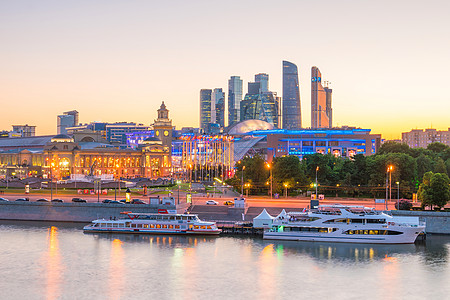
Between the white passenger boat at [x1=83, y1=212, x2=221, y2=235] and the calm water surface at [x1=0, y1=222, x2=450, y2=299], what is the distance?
1904 millimetres

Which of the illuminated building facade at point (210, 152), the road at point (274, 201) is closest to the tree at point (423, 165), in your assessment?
the road at point (274, 201)

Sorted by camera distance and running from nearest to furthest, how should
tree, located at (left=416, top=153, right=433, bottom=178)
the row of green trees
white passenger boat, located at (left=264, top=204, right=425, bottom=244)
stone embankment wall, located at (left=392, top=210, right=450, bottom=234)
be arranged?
white passenger boat, located at (left=264, top=204, right=425, bottom=244) → stone embankment wall, located at (left=392, top=210, right=450, bottom=234) → the row of green trees → tree, located at (left=416, top=153, right=433, bottom=178)

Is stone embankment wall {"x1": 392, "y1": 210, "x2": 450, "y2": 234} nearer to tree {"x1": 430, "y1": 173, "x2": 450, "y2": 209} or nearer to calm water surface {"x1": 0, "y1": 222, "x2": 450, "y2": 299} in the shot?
calm water surface {"x1": 0, "y1": 222, "x2": 450, "y2": 299}

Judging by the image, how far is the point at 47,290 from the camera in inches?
2135

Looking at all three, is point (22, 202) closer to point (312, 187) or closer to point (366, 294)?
point (312, 187)

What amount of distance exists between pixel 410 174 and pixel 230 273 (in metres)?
70.8

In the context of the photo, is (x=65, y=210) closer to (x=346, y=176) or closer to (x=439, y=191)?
(x=346, y=176)

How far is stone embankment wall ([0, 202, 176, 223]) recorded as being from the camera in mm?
91438

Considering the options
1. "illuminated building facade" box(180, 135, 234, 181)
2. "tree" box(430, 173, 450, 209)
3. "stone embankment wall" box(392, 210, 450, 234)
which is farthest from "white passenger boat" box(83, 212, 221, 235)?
"illuminated building facade" box(180, 135, 234, 181)

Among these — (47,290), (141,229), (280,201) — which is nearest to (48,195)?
(141,229)

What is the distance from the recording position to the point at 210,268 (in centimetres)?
6300

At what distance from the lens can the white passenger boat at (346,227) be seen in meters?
76.3

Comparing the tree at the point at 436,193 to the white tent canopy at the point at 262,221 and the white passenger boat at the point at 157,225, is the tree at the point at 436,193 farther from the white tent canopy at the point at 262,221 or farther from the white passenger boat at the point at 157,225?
the white passenger boat at the point at 157,225

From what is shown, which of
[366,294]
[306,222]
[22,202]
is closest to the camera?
[366,294]
